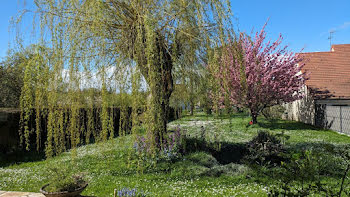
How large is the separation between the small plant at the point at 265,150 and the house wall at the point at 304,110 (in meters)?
7.97

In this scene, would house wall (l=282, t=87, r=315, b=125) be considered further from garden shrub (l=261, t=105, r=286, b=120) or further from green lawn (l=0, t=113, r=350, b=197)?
green lawn (l=0, t=113, r=350, b=197)

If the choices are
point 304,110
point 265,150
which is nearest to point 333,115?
point 304,110

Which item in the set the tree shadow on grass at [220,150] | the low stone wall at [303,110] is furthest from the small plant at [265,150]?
the low stone wall at [303,110]

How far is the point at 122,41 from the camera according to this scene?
10.7 feet

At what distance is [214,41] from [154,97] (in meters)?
1.07

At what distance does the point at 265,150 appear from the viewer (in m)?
5.76

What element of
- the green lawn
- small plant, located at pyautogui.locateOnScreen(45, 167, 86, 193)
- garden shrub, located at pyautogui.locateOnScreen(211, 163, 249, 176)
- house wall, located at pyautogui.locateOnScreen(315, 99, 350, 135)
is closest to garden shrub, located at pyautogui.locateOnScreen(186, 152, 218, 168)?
the green lawn

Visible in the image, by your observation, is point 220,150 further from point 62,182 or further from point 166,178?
point 62,182

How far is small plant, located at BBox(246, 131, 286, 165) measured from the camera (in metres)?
5.50

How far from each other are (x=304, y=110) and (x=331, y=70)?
9.39 feet

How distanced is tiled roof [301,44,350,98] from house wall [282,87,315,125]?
86 centimetres

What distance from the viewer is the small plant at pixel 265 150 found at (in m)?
5.50

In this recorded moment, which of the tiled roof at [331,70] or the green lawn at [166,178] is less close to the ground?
the tiled roof at [331,70]

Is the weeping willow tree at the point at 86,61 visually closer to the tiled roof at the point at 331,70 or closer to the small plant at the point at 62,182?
the small plant at the point at 62,182
